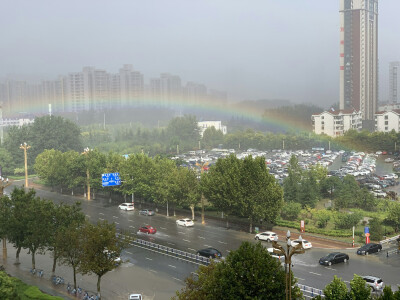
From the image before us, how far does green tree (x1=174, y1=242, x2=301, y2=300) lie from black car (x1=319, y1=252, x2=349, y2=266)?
5.25 m

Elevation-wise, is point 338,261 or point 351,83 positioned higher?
point 351,83

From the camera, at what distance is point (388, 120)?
4203 cm

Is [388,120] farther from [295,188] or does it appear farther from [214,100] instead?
[214,100]


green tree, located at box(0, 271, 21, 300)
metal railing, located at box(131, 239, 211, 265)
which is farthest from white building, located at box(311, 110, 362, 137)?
green tree, located at box(0, 271, 21, 300)

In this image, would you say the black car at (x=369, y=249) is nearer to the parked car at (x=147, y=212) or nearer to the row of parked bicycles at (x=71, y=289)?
the row of parked bicycles at (x=71, y=289)

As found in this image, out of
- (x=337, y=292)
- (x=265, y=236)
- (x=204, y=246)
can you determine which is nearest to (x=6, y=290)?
(x=337, y=292)

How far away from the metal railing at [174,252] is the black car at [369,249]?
4.24 metres

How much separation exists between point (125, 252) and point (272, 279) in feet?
24.6

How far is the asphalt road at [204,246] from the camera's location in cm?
1183

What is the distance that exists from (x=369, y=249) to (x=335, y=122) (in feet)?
107

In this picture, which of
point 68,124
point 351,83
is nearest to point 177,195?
point 68,124

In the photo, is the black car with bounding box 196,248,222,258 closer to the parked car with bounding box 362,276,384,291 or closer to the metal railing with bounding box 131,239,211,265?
the metal railing with bounding box 131,239,211,265

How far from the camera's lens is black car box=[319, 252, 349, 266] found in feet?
41.5

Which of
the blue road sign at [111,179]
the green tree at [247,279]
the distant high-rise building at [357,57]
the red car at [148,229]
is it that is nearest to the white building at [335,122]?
the distant high-rise building at [357,57]
